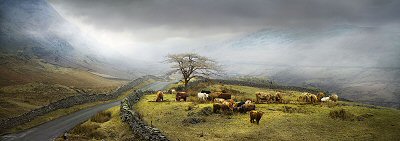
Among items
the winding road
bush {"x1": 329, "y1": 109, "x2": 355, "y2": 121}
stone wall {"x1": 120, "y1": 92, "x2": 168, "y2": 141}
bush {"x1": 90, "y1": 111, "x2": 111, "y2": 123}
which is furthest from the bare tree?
bush {"x1": 329, "y1": 109, "x2": 355, "y2": 121}

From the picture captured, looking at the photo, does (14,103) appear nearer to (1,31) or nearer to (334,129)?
(334,129)

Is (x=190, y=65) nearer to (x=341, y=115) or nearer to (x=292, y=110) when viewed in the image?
(x=292, y=110)

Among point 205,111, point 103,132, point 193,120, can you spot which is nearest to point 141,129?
point 103,132

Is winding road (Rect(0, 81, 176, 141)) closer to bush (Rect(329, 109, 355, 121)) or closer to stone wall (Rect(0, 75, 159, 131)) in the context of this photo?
stone wall (Rect(0, 75, 159, 131))

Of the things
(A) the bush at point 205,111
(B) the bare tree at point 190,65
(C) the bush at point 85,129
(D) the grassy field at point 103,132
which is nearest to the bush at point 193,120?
(A) the bush at point 205,111

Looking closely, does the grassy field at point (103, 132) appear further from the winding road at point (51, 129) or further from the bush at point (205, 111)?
the bush at point (205, 111)

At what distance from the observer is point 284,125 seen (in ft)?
92.2

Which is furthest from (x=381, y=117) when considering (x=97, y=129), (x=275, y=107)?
(x=97, y=129)

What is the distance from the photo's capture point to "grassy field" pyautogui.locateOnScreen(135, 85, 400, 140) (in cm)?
2534

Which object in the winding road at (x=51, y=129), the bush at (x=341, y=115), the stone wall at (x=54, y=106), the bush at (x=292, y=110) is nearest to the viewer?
the bush at (x=341, y=115)

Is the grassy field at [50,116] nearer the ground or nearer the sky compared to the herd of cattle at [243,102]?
nearer the ground

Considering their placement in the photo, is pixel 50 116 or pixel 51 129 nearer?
pixel 51 129

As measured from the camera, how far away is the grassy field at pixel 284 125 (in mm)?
25344

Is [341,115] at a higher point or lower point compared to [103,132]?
higher
